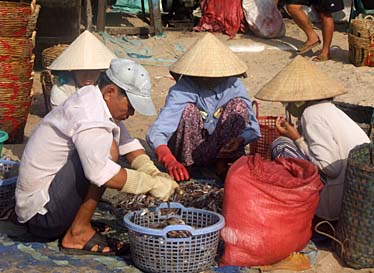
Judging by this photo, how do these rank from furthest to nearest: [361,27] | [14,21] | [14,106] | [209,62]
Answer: [361,27] → [14,106] → [14,21] → [209,62]

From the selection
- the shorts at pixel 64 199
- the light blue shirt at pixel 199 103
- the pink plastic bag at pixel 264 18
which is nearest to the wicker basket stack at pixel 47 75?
the light blue shirt at pixel 199 103

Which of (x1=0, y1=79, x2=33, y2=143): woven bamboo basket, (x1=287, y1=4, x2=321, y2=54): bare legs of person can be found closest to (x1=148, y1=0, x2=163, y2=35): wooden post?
(x1=287, y1=4, x2=321, y2=54): bare legs of person

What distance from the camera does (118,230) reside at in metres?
4.34

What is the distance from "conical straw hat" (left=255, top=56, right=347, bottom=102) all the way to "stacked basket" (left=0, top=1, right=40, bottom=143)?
2197 millimetres

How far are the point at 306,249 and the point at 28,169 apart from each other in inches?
61.0

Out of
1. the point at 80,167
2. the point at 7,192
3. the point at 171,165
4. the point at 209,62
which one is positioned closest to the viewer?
the point at 80,167

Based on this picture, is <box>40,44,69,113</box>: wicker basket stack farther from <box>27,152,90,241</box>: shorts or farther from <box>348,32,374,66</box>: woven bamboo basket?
<box>348,32,374,66</box>: woven bamboo basket

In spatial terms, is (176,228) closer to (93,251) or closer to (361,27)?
(93,251)

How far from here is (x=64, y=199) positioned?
3893 mm

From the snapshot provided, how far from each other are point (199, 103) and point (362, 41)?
3818 millimetres

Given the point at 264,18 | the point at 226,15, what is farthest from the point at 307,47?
the point at 226,15

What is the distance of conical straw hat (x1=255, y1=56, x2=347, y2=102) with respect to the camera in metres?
4.27

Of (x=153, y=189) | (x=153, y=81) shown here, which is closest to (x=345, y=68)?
(x=153, y=81)

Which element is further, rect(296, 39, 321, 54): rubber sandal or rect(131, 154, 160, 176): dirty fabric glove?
rect(296, 39, 321, 54): rubber sandal
